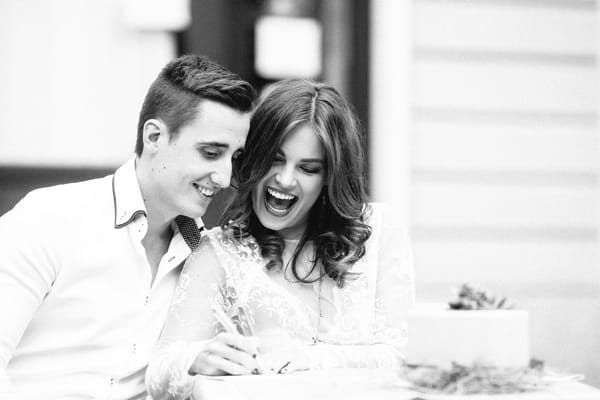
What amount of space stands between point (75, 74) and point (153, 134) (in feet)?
6.65

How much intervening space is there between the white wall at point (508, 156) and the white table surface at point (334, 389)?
2755 mm

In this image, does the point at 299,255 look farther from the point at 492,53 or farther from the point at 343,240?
the point at 492,53

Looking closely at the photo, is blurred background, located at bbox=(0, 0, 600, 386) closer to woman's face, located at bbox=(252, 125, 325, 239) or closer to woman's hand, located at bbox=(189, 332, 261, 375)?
woman's face, located at bbox=(252, 125, 325, 239)

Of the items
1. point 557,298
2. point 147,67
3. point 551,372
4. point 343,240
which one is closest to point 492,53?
point 557,298

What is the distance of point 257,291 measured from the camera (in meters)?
2.79

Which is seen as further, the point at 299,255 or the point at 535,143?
the point at 535,143

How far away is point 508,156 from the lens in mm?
5031

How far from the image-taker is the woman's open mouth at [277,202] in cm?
279

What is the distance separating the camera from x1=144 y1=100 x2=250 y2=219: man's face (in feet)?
8.77

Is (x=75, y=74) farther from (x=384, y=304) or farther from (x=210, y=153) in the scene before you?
(x=384, y=304)

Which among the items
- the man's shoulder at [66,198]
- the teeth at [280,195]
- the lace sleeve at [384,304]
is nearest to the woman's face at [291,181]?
the teeth at [280,195]

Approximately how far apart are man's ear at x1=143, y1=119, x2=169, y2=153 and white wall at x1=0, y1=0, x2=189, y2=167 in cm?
194

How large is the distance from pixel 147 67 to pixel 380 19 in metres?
1.24

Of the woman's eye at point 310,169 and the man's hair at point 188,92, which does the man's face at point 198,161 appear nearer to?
the man's hair at point 188,92
